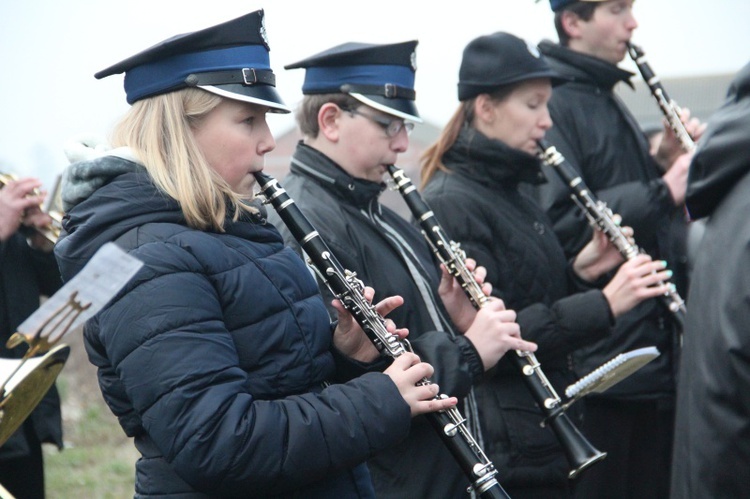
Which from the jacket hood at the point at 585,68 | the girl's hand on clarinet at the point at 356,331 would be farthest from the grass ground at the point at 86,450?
the girl's hand on clarinet at the point at 356,331

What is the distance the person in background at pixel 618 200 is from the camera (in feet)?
14.6

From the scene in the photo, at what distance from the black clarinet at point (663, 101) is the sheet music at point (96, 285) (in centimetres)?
349

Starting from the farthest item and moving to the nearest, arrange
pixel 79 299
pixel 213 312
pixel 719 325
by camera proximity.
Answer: pixel 213 312, pixel 719 325, pixel 79 299

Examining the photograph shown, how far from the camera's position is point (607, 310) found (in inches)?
151

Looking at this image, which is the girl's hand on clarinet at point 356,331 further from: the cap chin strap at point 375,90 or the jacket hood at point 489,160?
the jacket hood at point 489,160

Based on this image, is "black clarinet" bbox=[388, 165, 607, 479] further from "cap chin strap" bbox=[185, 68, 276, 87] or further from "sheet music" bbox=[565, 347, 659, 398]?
"cap chin strap" bbox=[185, 68, 276, 87]

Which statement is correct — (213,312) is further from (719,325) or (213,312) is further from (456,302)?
(456,302)

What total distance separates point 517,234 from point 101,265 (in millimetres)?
2318

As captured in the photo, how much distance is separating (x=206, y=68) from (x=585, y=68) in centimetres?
282

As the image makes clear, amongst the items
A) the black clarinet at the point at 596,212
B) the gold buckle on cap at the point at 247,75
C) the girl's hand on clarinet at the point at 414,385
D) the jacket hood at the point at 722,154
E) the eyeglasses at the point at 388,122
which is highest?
the gold buckle on cap at the point at 247,75

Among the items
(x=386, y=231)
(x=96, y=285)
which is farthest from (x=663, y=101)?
(x=96, y=285)

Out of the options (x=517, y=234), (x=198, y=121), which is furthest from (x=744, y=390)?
(x=517, y=234)

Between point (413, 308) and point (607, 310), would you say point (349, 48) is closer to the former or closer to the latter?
point (413, 308)

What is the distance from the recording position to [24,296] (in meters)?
4.11
